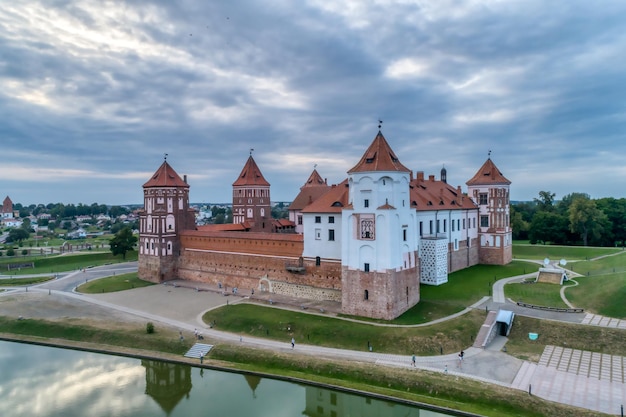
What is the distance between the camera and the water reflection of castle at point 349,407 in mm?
21000

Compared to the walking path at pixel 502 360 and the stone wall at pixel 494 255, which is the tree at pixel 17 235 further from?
the stone wall at pixel 494 255

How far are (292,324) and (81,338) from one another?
15.3m

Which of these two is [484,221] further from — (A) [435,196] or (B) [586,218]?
(B) [586,218]

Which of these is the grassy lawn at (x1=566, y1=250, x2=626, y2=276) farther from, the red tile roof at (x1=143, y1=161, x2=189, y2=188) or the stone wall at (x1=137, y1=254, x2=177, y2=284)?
the red tile roof at (x1=143, y1=161, x2=189, y2=188)

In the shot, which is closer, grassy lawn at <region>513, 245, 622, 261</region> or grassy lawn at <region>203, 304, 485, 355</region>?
grassy lawn at <region>203, 304, 485, 355</region>

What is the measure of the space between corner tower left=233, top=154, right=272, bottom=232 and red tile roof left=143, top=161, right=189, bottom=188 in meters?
9.98

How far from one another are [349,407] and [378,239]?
11674mm

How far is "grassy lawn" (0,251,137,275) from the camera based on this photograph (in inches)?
2270

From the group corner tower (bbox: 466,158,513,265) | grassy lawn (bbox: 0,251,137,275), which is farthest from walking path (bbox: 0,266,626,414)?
grassy lawn (bbox: 0,251,137,275)

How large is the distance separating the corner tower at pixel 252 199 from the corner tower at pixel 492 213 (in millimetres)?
25789

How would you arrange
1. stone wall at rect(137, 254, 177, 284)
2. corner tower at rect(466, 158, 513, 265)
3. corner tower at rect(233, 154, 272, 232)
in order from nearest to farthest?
stone wall at rect(137, 254, 177, 284) → corner tower at rect(466, 158, 513, 265) → corner tower at rect(233, 154, 272, 232)

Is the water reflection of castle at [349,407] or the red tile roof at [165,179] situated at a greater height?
the red tile roof at [165,179]

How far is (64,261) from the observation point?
63094 millimetres

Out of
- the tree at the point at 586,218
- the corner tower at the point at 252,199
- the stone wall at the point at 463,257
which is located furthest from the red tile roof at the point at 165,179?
the tree at the point at 586,218
